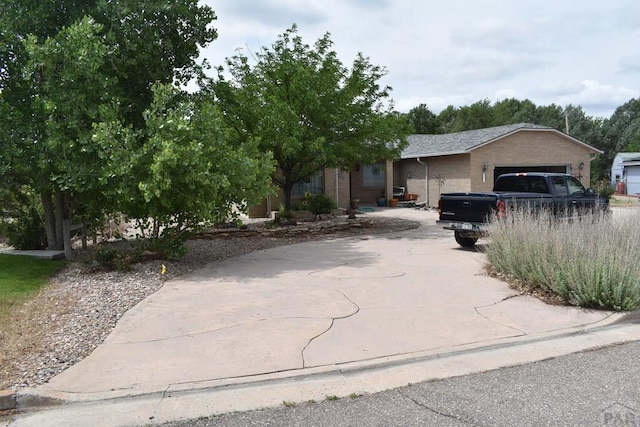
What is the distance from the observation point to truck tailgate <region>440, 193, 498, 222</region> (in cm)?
1180

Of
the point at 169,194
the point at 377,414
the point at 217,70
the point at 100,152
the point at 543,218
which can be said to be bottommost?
the point at 377,414

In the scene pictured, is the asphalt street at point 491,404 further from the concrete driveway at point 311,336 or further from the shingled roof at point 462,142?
the shingled roof at point 462,142

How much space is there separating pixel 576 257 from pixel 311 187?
16.8 metres

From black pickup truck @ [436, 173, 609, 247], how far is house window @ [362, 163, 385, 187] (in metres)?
13.6

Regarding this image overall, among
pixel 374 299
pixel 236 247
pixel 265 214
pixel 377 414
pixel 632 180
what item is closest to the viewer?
pixel 377 414

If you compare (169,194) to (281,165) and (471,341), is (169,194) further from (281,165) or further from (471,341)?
(281,165)

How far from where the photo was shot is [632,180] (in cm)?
4172

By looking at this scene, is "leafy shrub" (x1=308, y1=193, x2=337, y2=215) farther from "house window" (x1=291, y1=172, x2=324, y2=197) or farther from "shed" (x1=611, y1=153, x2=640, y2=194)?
"shed" (x1=611, y1=153, x2=640, y2=194)

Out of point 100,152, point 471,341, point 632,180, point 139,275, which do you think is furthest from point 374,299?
point 632,180

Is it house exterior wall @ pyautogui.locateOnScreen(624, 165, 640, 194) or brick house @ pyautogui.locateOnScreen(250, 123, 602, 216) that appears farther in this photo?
house exterior wall @ pyautogui.locateOnScreen(624, 165, 640, 194)

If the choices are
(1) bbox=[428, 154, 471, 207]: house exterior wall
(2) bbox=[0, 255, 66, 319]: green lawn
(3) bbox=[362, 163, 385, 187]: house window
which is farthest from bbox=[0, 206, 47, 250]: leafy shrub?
(1) bbox=[428, 154, 471, 207]: house exterior wall

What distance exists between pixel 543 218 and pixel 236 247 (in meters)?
7.89

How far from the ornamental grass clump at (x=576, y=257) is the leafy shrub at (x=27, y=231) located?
11053 millimetres

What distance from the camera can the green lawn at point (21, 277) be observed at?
7.65 meters
